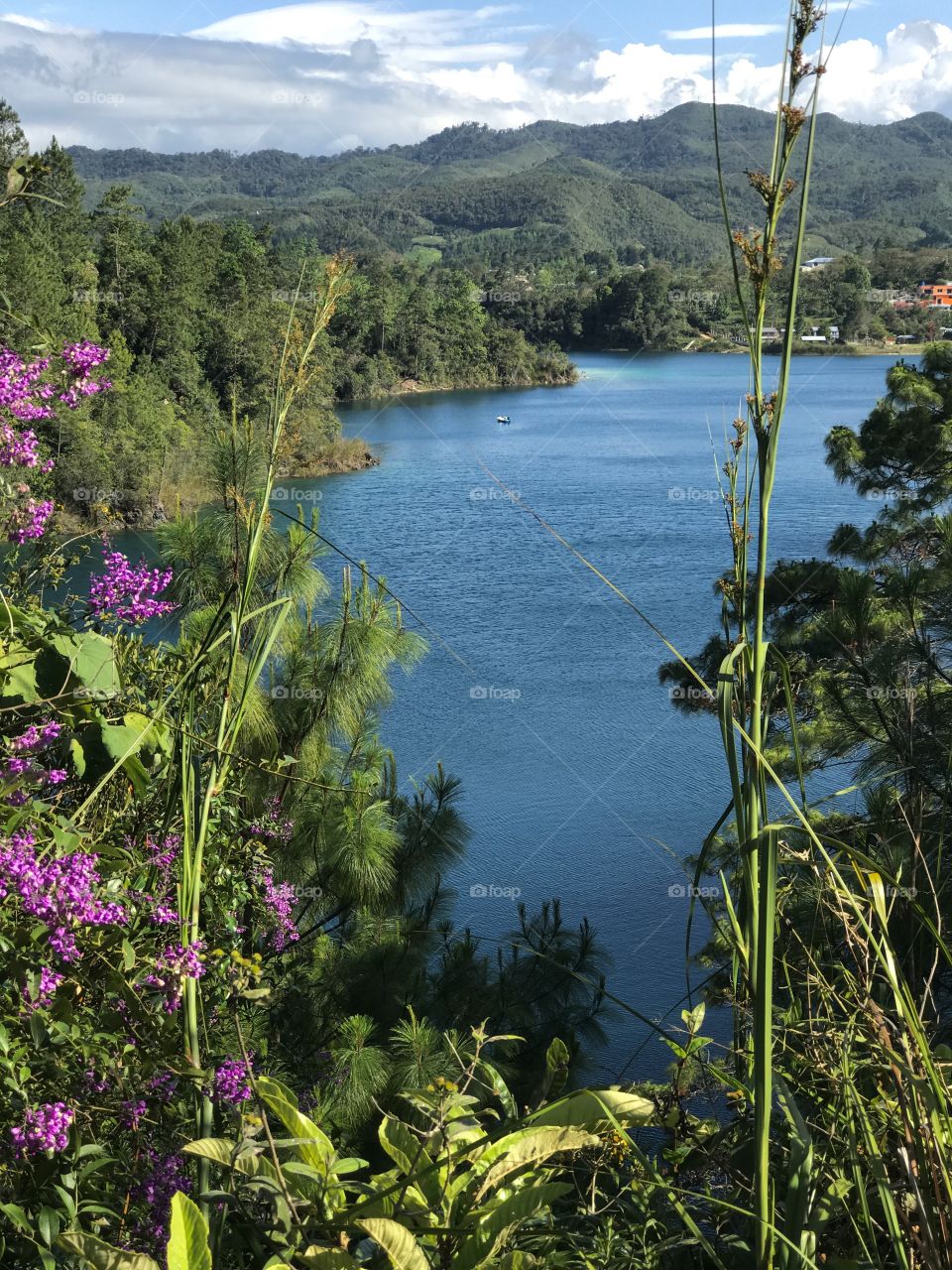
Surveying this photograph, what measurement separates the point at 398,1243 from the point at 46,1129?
1.15 ft

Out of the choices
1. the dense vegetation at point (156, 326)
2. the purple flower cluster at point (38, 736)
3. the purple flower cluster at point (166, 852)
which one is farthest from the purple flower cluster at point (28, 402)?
the dense vegetation at point (156, 326)

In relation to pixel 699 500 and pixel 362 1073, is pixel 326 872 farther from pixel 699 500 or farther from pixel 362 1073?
pixel 699 500

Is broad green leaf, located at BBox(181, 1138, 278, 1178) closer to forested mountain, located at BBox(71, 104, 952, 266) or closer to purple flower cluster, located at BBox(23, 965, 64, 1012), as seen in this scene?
purple flower cluster, located at BBox(23, 965, 64, 1012)

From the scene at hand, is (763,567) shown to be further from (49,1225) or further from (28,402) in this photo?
(28,402)

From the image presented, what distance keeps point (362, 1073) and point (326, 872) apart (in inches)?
37.4

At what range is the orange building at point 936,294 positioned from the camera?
139ft

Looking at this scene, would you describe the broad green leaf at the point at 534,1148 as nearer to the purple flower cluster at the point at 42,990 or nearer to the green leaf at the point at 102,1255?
the green leaf at the point at 102,1255

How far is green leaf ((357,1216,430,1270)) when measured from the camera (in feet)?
Result: 2.44

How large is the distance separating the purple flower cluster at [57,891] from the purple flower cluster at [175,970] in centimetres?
7

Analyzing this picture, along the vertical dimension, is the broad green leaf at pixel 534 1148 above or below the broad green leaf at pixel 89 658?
below

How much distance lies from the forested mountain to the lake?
2473 cm

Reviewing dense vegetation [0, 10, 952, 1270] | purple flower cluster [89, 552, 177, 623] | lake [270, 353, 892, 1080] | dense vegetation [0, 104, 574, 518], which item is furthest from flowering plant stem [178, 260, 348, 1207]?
dense vegetation [0, 104, 574, 518]

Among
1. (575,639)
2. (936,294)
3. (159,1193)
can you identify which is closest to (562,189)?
(936,294)

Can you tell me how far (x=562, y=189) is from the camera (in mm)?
98625
